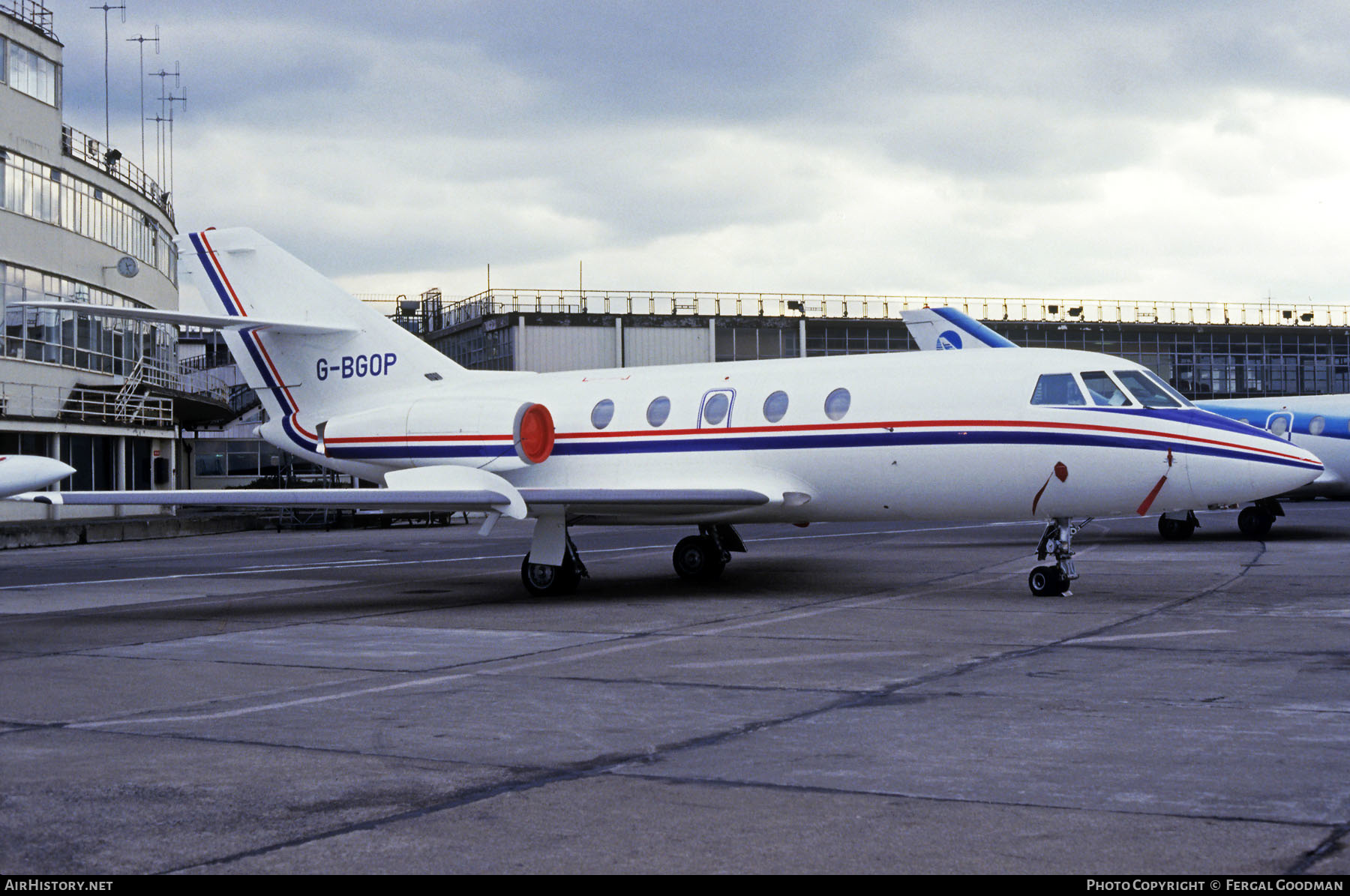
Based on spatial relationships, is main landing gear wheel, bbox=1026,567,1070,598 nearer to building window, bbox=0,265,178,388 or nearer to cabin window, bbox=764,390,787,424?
cabin window, bbox=764,390,787,424

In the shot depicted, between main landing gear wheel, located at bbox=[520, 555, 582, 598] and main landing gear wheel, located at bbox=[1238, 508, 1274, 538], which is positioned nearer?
main landing gear wheel, located at bbox=[520, 555, 582, 598]

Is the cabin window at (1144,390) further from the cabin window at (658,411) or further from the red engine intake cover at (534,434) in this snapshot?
the red engine intake cover at (534,434)

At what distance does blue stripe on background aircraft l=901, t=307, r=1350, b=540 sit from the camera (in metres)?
25.2

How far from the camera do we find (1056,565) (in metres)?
14.3

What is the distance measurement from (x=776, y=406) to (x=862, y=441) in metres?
1.24

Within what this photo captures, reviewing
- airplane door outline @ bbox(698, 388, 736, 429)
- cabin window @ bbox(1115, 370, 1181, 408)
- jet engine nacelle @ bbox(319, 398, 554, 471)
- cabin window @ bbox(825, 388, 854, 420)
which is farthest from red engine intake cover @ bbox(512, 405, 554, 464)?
cabin window @ bbox(1115, 370, 1181, 408)

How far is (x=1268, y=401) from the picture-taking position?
27422 mm

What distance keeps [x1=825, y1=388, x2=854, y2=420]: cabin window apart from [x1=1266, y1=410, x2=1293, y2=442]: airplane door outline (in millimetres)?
14232

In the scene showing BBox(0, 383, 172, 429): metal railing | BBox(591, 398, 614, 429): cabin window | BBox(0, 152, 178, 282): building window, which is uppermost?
BBox(0, 152, 178, 282): building window

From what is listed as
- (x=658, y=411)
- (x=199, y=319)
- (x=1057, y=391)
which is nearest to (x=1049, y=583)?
(x=1057, y=391)

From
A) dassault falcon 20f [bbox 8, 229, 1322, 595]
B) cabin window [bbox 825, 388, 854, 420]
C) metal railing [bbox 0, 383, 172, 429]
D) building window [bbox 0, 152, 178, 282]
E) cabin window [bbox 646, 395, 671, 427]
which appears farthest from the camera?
building window [bbox 0, 152, 178, 282]

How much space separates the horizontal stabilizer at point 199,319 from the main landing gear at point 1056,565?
10.2 m

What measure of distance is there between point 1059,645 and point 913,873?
6.18 metres
